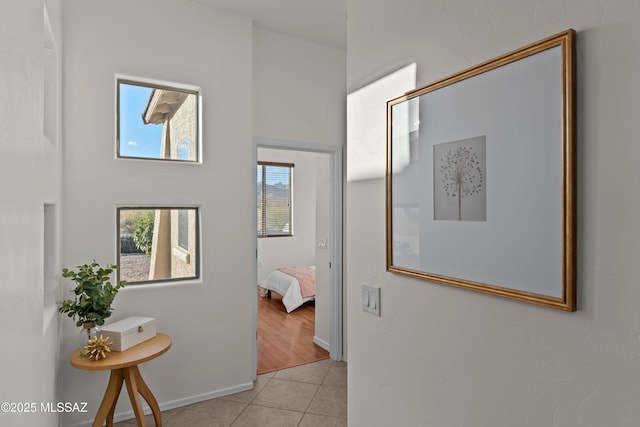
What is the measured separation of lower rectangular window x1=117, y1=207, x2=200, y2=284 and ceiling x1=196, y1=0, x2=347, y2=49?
1609 millimetres

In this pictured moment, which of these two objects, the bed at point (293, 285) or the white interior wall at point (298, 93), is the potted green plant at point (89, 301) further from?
the bed at point (293, 285)

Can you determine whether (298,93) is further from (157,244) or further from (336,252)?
(157,244)

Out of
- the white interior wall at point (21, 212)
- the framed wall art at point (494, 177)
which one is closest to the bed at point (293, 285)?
the white interior wall at point (21, 212)

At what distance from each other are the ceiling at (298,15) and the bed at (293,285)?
3.30 metres

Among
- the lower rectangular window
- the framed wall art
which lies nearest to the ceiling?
the lower rectangular window

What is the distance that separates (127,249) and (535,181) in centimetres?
262

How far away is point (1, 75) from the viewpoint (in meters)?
0.88

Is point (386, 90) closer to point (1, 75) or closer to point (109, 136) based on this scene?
point (1, 75)

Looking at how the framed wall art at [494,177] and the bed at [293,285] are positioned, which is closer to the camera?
the framed wall art at [494,177]

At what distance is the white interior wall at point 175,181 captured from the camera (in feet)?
8.13

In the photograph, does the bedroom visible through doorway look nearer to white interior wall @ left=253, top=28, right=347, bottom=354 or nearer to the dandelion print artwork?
white interior wall @ left=253, top=28, right=347, bottom=354

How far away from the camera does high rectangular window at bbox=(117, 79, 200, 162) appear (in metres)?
2.67

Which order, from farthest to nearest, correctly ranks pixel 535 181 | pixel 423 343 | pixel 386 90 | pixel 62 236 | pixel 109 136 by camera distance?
pixel 109 136, pixel 62 236, pixel 386 90, pixel 423 343, pixel 535 181

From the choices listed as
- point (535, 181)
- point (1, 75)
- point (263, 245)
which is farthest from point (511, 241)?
point (263, 245)
